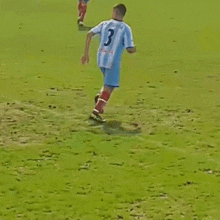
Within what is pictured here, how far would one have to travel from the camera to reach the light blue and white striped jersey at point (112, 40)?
798cm

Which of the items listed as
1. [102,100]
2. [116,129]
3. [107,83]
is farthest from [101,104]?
[116,129]

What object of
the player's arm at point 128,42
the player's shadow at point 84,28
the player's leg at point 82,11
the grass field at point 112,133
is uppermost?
the player's leg at point 82,11

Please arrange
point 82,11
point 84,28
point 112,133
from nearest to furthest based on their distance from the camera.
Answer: point 112,133
point 84,28
point 82,11

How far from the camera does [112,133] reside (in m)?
7.66

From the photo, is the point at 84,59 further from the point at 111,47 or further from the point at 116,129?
the point at 116,129

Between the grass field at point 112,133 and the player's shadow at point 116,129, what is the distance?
0.05 feet

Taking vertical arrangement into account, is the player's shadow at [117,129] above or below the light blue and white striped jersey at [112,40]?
below

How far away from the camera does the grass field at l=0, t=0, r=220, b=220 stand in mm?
5695

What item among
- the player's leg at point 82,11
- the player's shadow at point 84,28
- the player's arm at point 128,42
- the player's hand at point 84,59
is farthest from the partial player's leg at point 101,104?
the player's leg at point 82,11

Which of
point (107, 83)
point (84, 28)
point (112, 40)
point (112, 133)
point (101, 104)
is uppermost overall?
point (112, 40)

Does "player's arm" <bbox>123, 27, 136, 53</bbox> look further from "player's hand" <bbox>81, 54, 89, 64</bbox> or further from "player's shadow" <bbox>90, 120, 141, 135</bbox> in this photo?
"player's shadow" <bbox>90, 120, 141, 135</bbox>

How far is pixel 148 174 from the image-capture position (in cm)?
635

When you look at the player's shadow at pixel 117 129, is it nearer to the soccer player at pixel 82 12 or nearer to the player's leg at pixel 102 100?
the player's leg at pixel 102 100

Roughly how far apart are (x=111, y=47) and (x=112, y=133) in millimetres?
1364
